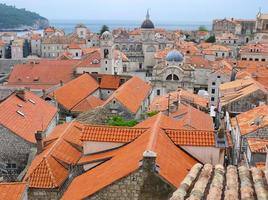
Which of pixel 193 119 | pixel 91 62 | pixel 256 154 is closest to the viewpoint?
pixel 256 154

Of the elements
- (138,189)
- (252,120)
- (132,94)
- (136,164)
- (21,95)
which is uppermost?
(136,164)

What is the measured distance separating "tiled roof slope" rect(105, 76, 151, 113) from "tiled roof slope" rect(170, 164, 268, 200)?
81.1ft

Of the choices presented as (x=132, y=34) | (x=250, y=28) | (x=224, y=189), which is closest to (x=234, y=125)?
(x=224, y=189)

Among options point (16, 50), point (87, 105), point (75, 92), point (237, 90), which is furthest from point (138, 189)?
point (16, 50)

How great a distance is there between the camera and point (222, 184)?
362 inches

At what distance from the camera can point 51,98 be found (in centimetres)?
4041

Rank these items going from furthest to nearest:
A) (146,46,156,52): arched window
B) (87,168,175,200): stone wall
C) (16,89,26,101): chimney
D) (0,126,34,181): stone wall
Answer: (146,46,156,52): arched window < (16,89,26,101): chimney < (0,126,34,181): stone wall < (87,168,175,200): stone wall

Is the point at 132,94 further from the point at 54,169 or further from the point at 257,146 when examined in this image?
the point at 54,169

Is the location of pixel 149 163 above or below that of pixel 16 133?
above

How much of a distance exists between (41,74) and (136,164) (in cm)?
4522

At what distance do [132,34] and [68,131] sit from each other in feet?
310

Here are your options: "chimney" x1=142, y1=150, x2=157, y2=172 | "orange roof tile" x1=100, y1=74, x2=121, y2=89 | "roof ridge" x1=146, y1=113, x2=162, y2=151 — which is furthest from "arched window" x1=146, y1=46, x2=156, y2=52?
"chimney" x1=142, y1=150, x2=157, y2=172

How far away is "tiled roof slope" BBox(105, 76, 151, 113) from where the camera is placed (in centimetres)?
3544

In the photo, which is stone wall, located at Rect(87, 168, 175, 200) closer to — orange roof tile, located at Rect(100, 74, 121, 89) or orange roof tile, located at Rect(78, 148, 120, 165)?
orange roof tile, located at Rect(78, 148, 120, 165)
